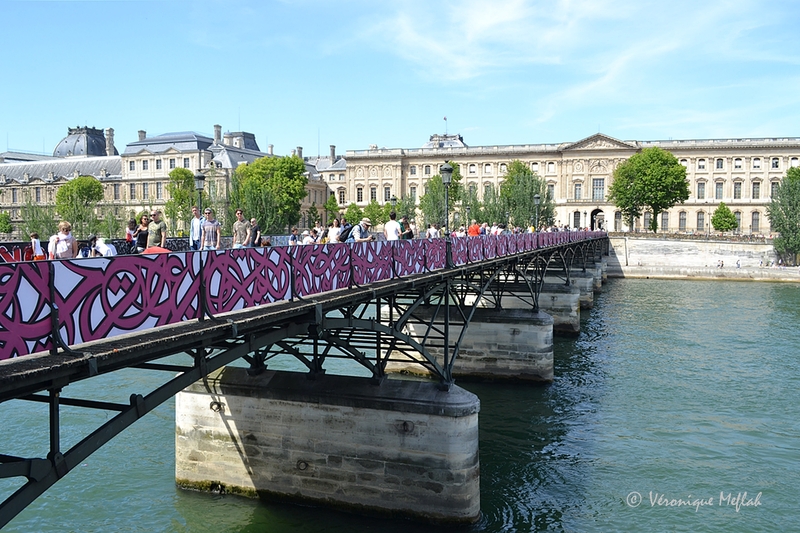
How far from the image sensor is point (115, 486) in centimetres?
1684

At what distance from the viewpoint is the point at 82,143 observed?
129250 mm

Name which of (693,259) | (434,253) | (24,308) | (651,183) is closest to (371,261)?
(434,253)

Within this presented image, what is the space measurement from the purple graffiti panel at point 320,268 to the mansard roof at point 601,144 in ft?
382

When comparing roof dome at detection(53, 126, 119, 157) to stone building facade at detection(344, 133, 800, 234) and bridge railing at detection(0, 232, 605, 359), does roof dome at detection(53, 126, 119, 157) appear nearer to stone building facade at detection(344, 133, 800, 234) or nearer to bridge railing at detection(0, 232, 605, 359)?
stone building facade at detection(344, 133, 800, 234)

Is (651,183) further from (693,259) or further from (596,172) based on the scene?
(596,172)

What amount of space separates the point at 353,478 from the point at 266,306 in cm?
558

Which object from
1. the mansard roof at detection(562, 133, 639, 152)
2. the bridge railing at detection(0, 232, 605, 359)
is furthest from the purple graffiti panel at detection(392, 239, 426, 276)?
the mansard roof at detection(562, 133, 639, 152)

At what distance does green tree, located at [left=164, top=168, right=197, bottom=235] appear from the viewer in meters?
81.8

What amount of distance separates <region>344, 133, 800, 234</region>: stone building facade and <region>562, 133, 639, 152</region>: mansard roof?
6.5 inches

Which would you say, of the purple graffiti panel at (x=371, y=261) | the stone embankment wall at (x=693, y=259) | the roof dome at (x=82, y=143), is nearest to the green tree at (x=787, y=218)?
the stone embankment wall at (x=693, y=259)

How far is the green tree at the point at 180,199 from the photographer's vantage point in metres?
81.8

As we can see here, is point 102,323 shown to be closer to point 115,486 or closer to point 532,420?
point 115,486

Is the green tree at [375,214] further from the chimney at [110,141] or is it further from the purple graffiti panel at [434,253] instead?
the purple graffiti panel at [434,253]

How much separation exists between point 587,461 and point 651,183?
93636mm
